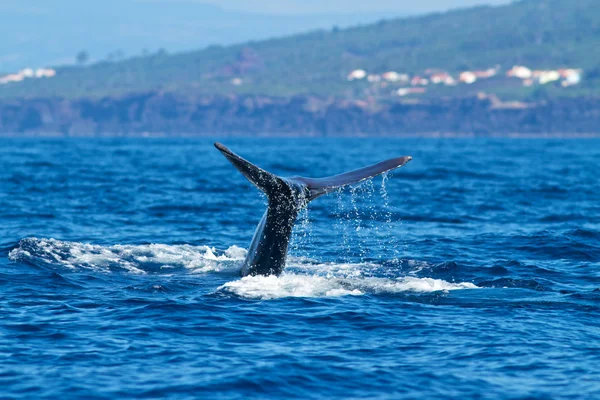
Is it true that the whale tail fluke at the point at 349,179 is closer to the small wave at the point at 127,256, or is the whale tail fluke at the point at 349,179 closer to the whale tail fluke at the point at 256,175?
the whale tail fluke at the point at 256,175

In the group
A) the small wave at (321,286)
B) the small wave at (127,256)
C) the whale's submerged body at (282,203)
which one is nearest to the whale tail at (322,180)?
the whale's submerged body at (282,203)

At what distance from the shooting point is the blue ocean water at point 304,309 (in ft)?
32.8

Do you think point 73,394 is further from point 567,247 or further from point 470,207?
point 470,207

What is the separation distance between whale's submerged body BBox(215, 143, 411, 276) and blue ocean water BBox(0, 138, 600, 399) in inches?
13.6

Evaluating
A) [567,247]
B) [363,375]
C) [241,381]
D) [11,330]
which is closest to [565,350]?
[363,375]

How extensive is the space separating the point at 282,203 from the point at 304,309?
1.68 m

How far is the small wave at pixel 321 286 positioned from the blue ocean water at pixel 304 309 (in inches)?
1.5

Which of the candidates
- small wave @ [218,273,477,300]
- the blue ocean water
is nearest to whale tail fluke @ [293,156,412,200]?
small wave @ [218,273,477,300]

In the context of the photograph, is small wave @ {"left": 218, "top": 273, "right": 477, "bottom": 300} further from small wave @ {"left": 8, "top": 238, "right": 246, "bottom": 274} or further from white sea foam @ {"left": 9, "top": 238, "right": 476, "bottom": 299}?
small wave @ {"left": 8, "top": 238, "right": 246, "bottom": 274}

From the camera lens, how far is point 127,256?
17.1 metres

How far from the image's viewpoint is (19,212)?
25.2 meters

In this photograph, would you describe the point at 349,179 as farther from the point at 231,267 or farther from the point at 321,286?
the point at 231,267

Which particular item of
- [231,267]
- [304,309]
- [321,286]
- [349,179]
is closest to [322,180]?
[349,179]

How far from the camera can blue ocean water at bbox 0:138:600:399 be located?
9992mm
